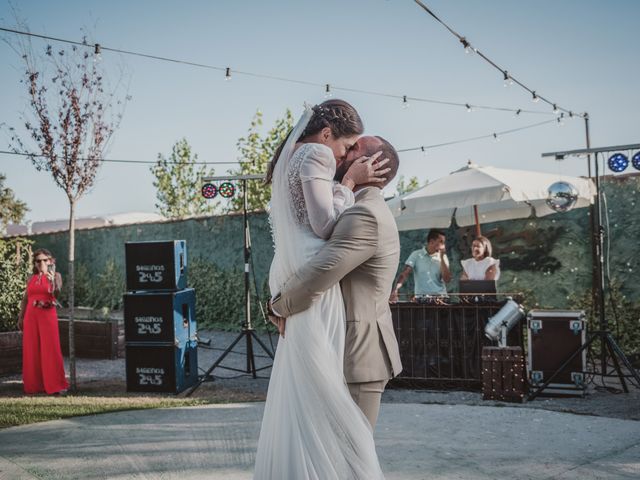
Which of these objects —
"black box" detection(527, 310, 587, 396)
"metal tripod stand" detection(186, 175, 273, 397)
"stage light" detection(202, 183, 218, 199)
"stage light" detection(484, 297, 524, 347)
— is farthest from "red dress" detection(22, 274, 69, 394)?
"black box" detection(527, 310, 587, 396)

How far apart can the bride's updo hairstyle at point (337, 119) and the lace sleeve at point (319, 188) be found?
4.6 inches

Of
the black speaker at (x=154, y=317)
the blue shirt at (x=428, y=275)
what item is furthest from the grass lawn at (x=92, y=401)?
the blue shirt at (x=428, y=275)

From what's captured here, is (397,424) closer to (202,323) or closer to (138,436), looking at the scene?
(138,436)

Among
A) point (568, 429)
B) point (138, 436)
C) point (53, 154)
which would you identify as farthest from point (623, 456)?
point (53, 154)

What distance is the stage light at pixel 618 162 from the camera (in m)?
6.80

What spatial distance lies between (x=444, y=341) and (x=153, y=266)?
11.5ft

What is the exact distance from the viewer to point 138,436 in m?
5.04

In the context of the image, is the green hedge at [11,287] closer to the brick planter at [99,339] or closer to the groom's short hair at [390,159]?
the brick planter at [99,339]

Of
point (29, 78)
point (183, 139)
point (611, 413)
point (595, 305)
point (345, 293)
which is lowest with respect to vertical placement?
point (611, 413)

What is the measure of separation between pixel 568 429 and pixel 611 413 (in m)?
0.98

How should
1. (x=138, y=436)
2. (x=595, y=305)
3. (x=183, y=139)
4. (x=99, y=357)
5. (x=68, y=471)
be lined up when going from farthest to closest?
(x=183, y=139), (x=99, y=357), (x=595, y=305), (x=138, y=436), (x=68, y=471)

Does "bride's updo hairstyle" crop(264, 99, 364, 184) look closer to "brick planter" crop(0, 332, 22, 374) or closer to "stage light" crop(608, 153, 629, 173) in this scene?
"stage light" crop(608, 153, 629, 173)

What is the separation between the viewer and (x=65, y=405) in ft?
21.0

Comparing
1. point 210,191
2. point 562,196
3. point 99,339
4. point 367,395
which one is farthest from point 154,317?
point 367,395
